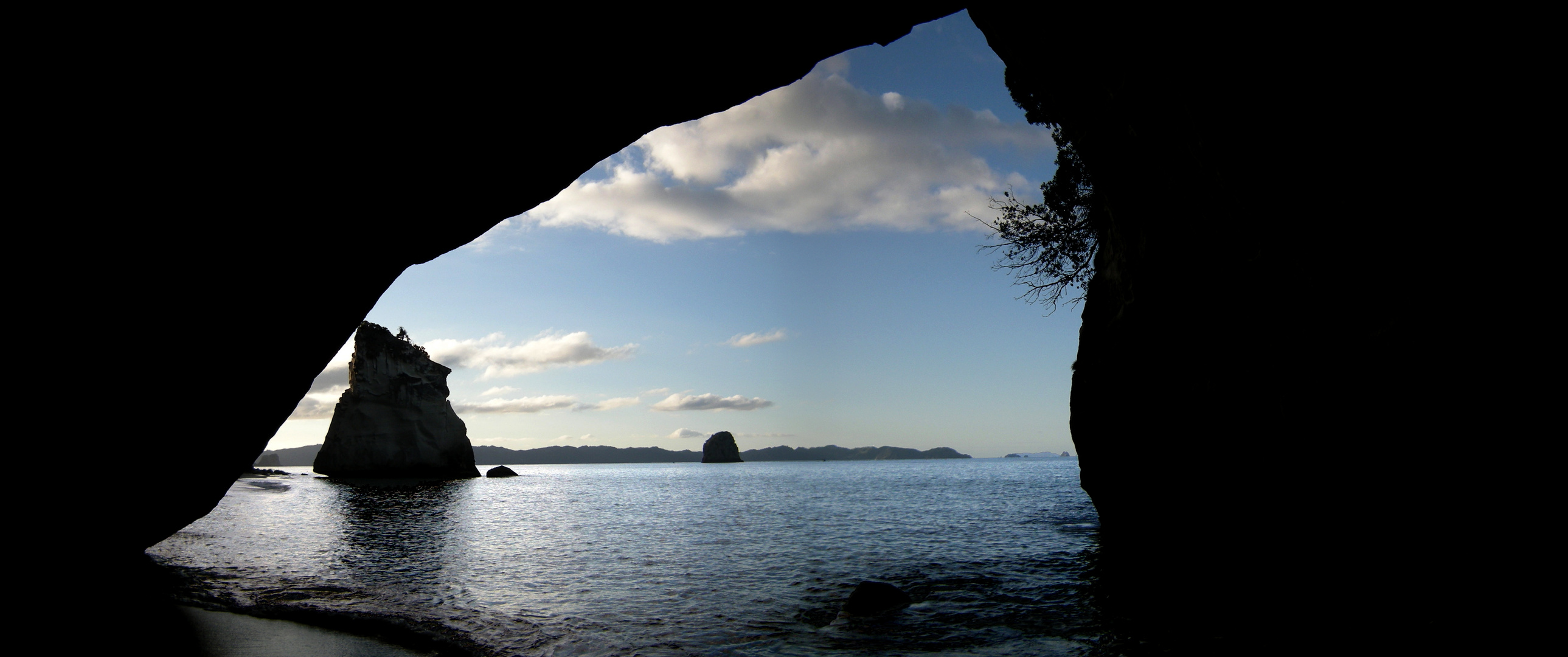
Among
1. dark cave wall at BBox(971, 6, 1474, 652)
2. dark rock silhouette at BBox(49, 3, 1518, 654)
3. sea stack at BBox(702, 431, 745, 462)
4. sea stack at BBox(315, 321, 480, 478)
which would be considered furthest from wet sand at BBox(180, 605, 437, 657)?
sea stack at BBox(702, 431, 745, 462)

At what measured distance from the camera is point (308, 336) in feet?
25.7

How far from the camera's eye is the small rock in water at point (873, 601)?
31.3 feet

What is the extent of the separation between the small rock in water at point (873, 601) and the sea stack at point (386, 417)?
56057 mm

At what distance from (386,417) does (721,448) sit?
370 ft

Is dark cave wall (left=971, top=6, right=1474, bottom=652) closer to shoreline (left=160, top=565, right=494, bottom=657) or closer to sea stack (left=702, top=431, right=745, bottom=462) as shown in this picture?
shoreline (left=160, top=565, right=494, bottom=657)

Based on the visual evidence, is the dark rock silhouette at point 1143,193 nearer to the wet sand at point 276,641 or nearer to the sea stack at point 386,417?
the wet sand at point 276,641

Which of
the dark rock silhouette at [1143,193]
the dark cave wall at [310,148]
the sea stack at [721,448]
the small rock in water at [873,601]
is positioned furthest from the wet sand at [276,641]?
the sea stack at [721,448]

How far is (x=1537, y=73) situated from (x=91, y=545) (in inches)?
579

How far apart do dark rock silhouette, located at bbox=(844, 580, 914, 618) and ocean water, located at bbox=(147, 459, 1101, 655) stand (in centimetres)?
27

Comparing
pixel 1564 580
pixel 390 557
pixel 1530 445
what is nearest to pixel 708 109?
pixel 1530 445

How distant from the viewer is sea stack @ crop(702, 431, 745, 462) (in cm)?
16162

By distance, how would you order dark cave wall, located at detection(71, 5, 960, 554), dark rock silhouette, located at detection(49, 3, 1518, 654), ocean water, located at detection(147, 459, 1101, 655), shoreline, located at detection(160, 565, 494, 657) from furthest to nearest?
ocean water, located at detection(147, 459, 1101, 655) < shoreline, located at detection(160, 565, 494, 657) < dark rock silhouette, located at detection(49, 3, 1518, 654) < dark cave wall, located at detection(71, 5, 960, 554)

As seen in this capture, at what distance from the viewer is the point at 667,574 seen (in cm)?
1302

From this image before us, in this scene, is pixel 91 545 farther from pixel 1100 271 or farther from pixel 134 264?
pixel 1100 271
